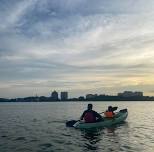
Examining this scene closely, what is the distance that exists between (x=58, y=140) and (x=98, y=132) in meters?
6.85

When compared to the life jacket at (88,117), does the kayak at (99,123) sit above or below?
below

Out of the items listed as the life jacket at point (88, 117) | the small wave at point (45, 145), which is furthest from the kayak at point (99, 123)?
the small wave at point (45, 145)

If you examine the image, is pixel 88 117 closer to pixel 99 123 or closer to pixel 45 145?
pixel 99 123

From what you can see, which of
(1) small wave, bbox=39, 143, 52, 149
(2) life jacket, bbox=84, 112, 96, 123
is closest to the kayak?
(2) life jacket, bbox=84, 112, 96, 123

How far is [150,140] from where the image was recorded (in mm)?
26484

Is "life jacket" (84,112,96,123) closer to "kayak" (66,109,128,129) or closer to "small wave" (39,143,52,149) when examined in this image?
"kayak" (66,109,128,129)

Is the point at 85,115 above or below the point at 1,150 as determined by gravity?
above

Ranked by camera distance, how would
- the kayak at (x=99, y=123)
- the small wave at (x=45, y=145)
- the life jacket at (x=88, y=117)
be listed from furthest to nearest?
the life jacket at (x=88, y=117)
the kayak at (x=99, y=123)
the small wave at (x=45, y=145)

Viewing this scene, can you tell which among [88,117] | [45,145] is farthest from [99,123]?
[45,145]

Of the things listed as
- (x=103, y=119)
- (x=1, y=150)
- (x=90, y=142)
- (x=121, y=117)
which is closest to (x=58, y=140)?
(x=90, y=142)

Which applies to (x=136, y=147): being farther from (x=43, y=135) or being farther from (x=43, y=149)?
(x=43, y=135)

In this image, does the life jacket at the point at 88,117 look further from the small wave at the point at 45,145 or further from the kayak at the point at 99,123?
the small wave at the point at 45,145

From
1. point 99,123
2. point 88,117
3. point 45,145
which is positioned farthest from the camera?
point 99,123

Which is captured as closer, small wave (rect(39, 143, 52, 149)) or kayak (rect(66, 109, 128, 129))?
small wave (rect(39, 143, 52, 149))
